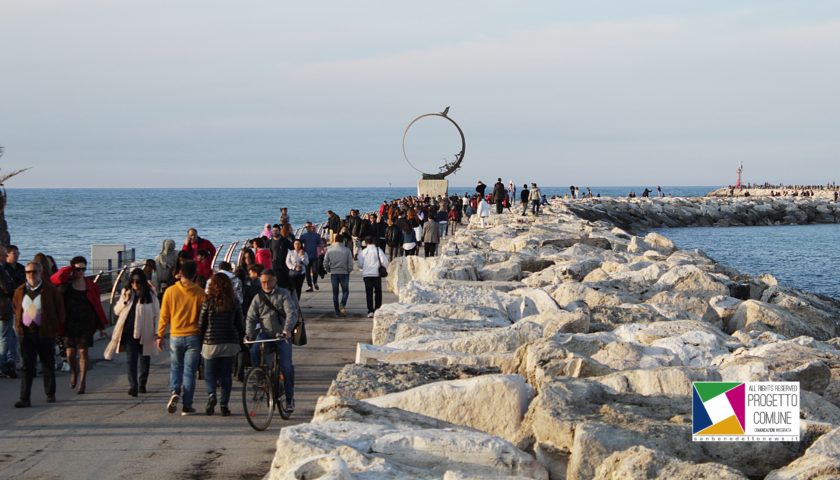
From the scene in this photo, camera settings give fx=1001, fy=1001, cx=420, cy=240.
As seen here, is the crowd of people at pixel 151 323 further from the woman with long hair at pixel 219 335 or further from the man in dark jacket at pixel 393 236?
the man in dark jacket at pixel 393 236

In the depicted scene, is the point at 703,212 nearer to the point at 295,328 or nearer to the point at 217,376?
the point at 295,328

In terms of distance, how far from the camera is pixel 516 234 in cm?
2720

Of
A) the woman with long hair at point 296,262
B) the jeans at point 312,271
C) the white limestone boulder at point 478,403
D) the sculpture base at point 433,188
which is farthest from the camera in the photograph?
the sculpture base at point 433,188

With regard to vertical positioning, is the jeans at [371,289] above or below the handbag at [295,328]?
below

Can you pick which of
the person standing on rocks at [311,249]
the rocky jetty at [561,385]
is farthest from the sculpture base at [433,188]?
the rocky jetty at [561,385]

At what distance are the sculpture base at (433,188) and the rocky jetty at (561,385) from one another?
2654cm

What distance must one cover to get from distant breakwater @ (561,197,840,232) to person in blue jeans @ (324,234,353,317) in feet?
147

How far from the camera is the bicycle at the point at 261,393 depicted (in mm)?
8727

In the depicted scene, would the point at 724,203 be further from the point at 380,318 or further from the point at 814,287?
the point at 380,318


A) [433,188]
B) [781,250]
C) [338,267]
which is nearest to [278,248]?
[338,267]

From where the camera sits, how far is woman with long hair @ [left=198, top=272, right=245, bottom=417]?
9250 mm

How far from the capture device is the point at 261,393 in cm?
891

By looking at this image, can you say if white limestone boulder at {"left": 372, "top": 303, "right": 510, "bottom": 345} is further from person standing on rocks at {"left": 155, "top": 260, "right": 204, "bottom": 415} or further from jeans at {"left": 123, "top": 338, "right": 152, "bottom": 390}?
jeans at {"left": 123, "top": 338, "right": 152, "bottom": 390}

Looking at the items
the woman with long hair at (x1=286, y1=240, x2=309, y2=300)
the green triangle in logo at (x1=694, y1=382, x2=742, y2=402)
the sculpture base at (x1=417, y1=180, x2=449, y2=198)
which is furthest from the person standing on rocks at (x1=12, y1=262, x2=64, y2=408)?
the sculpture base at (x1=417, y1=180, x2=449, y2=198)
